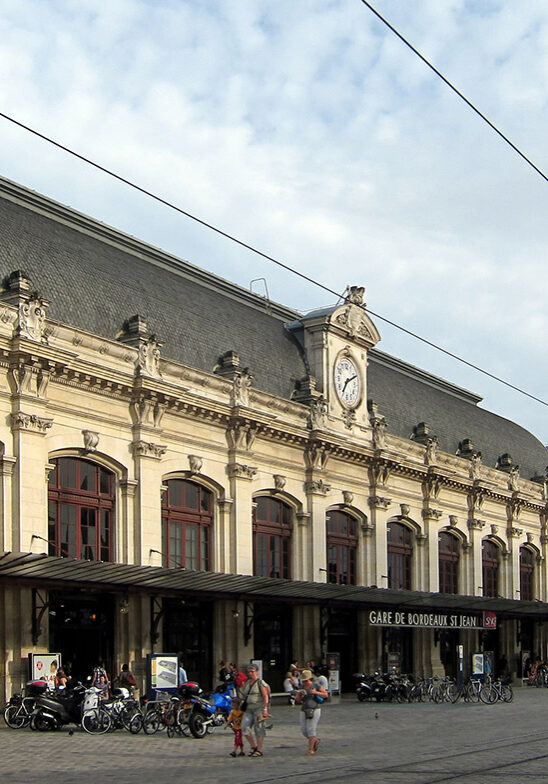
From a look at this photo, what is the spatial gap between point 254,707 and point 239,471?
843 inches

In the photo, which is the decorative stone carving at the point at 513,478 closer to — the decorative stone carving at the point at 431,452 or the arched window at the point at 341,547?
the decorative stone carving at the point at 431,452

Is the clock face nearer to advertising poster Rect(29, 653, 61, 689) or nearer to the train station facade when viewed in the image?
the train station facade

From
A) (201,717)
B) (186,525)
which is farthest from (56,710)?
(186,525)

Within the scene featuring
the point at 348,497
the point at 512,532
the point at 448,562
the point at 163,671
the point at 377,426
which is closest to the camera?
the point at 163,671

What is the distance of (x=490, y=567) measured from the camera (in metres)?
66.8

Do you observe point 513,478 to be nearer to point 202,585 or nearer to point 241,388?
point 241,388

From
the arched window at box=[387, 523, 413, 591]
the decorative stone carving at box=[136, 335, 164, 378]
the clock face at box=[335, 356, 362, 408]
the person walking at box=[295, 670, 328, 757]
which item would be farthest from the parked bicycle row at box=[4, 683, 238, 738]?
the arched window at box=[387, 523, 413, 591]

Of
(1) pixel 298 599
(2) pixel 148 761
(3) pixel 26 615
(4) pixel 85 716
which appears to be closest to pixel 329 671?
(1) pixel 298 599

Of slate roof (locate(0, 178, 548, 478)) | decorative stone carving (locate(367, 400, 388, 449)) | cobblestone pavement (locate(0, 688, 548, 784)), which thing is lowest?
cobblestone pavement (locate(0, 688, 548, 784))

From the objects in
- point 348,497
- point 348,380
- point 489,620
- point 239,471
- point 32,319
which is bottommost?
point 489,620

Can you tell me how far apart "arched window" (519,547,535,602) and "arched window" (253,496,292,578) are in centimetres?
2380

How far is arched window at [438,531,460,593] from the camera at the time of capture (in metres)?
61.3

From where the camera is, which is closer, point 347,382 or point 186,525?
point 186,525

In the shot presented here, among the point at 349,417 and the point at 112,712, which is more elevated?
the point at 349,417
